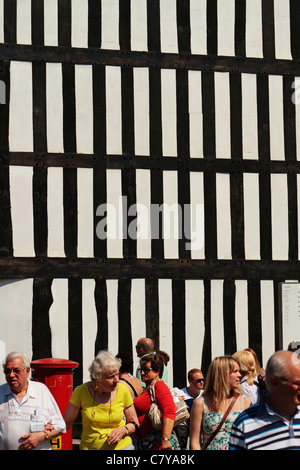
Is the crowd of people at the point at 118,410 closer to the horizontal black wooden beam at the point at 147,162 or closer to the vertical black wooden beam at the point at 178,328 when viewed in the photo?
the vertical black wooden beam at the point at 178,328

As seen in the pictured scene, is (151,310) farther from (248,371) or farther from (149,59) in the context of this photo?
(248,371)

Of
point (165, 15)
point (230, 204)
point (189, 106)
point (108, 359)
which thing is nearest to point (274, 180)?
point (230, 204)

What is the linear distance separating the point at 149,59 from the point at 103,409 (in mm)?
8185

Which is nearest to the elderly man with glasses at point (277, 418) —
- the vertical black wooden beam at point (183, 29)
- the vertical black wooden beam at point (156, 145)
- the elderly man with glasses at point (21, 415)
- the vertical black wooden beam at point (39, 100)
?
Answer: the elderly man with glasses at point (21, 415)

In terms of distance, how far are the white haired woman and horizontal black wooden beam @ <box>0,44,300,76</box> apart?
776 cm

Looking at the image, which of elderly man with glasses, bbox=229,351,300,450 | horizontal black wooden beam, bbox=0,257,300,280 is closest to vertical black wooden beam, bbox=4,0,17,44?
horizontal black wooden beam, bbox=0,257,300,280

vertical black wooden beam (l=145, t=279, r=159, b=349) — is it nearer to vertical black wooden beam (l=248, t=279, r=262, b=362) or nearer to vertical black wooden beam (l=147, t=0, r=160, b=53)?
vertical black wooden beam (l=248, t=279, r=262, b=362)

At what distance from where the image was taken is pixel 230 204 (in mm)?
14086

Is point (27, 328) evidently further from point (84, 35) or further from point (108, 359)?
point (108, 359)

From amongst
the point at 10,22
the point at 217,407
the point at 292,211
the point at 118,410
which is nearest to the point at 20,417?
the point at 118,410

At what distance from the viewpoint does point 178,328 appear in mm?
13781

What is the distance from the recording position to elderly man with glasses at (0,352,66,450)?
6367mm
